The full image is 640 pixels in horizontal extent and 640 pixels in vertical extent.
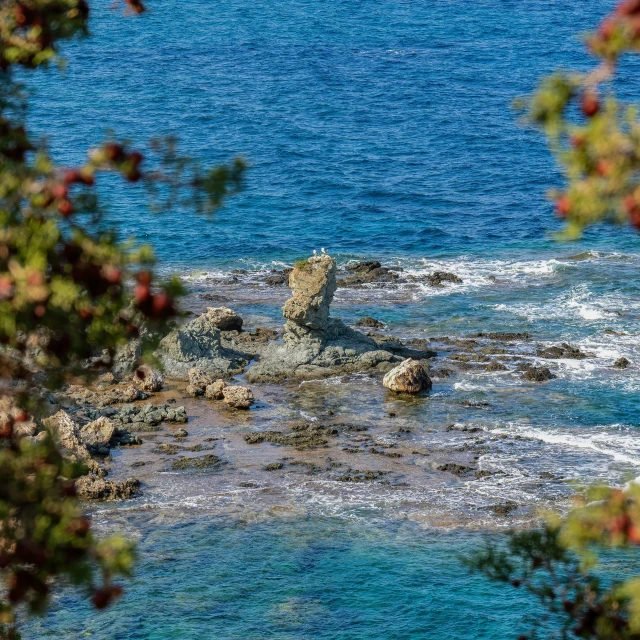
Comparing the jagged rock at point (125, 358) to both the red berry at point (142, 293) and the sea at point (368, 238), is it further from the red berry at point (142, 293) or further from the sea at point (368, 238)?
the red berry at point (142, 293)

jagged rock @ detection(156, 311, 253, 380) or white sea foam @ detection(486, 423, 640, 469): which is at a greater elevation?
jagged rock @ detection(156, 311, 253, 380)

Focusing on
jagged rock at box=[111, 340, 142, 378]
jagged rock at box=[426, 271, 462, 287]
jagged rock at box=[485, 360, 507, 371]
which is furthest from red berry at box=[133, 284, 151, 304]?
jagged rock at box=[426, 271, 462, 287]

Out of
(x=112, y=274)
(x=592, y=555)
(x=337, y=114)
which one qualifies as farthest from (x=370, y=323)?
(x=337, y=114)

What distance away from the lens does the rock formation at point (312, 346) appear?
48812 mm

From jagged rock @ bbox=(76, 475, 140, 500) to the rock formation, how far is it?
41.5 ft

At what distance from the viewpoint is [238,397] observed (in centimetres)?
4478

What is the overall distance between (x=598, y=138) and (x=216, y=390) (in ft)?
124

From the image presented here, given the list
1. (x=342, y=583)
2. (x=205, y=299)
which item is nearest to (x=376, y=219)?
(x=205, y=299)

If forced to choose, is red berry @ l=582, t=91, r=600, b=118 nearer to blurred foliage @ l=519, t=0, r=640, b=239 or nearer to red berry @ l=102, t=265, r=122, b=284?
blurred foliage @ l=519, t=0, r=640, b=239

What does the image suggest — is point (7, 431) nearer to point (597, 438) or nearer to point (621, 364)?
point (597, 438)

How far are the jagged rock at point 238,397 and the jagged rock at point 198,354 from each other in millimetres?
3350

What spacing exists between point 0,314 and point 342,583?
2282cm

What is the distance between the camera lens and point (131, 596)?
2994cm

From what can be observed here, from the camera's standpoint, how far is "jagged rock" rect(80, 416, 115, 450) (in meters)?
40.0
